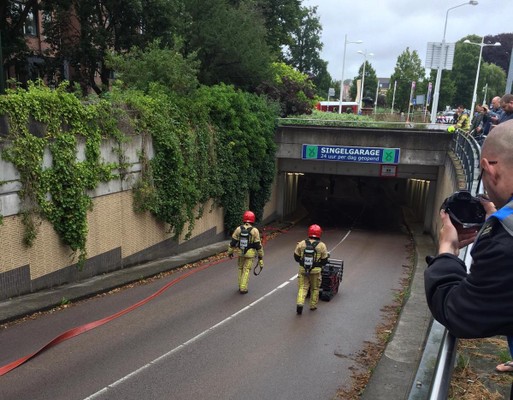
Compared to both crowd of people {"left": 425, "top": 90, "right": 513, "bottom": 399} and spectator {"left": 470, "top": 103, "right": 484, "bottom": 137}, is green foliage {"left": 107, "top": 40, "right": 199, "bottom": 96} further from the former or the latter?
crowd of people {"left": 425, "top": 90, "right": 513, "bottom": 399}

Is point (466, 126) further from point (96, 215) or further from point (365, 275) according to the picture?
point (96, 215)

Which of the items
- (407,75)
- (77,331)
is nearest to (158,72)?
(77,331)

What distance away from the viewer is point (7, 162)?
966cm

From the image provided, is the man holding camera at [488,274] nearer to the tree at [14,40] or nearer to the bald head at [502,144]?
the bald head at [502,144]

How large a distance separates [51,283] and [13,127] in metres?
4.07

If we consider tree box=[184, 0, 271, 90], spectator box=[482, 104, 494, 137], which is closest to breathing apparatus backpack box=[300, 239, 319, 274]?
spectator box=[482, 104, 494, 137]

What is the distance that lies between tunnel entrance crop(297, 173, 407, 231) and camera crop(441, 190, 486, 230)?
91.5 feet

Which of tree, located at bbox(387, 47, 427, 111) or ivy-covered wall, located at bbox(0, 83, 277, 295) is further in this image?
tree, located at bbox(387, 47, 427, 111)

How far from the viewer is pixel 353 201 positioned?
42.4m

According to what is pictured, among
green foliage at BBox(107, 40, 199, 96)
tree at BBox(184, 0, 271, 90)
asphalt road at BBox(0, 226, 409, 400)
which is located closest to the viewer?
asphalt road at BBox(0, 226, 409, 400)

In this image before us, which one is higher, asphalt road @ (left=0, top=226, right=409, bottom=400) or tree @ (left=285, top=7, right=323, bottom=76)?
tree @ (left=285, top=7, right=323, bottom=76)

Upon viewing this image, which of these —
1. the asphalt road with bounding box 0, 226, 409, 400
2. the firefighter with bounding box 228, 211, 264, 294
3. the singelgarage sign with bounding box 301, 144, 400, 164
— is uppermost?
the singelgarage sign with bounding box 301, 144, 400, 164

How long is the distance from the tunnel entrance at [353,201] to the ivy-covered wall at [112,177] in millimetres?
13266

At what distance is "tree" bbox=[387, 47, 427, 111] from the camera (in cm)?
5900
